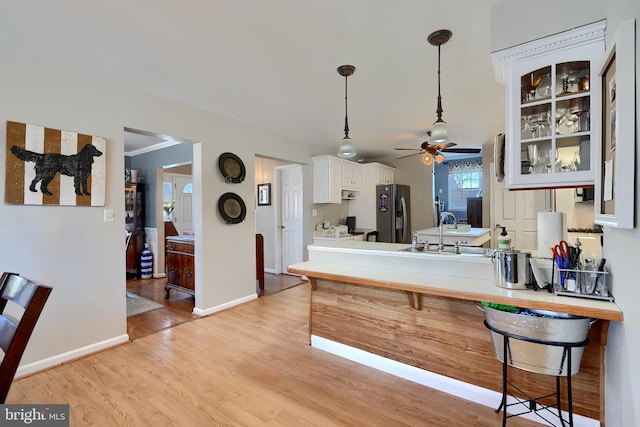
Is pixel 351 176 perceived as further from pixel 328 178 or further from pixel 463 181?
pixel 463 181

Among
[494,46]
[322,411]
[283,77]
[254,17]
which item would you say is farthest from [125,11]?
[322,411]

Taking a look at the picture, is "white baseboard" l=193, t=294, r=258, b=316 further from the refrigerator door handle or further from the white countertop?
the refrigerator door handle

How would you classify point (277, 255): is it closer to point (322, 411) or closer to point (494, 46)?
point (322, 411)

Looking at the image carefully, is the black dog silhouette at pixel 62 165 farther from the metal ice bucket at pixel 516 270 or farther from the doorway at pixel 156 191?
the metal ice bucket at pixel 516 270

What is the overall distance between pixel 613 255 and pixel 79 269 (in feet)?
11.9

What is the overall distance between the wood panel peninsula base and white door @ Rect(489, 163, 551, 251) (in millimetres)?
3583

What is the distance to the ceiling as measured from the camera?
5.97ft

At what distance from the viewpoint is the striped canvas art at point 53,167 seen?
2158 mm

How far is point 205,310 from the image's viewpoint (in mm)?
3398

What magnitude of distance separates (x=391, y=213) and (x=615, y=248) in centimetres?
427

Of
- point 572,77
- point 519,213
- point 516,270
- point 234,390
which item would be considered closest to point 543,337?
point 516,270

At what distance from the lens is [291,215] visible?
5512mm

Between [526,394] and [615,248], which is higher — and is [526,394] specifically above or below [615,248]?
below

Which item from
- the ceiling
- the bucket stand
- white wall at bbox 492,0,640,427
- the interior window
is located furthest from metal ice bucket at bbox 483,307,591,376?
the interior window
